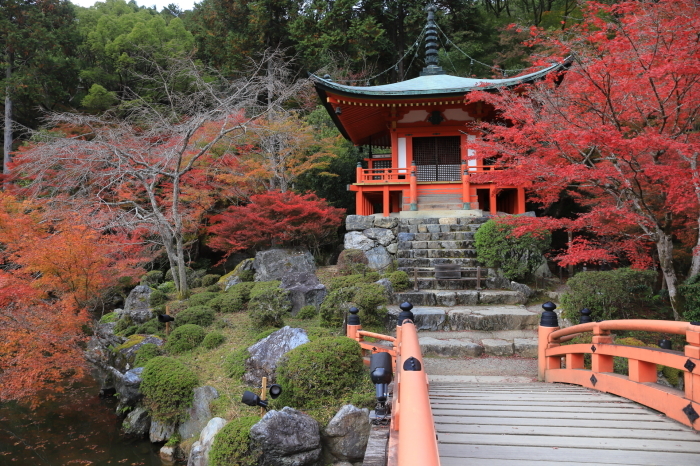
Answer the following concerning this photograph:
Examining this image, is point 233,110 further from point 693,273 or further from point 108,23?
point 108,23

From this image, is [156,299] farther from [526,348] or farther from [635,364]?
[635,364]

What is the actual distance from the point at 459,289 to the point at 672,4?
18.5ft

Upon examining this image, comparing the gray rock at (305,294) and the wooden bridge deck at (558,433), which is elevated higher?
the gray rock at (305,294)

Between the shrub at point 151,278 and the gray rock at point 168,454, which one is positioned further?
the shrub at point 151,278

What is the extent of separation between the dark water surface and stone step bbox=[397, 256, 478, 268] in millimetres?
5782

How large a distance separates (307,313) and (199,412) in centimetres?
261

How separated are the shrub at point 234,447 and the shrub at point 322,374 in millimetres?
564

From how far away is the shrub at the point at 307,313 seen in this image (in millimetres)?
7730

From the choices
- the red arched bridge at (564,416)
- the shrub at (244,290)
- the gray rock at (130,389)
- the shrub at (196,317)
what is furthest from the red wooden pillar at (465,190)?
the gray rock at (130,389)

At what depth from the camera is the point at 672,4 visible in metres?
5.85

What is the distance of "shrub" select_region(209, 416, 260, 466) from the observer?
172 inches

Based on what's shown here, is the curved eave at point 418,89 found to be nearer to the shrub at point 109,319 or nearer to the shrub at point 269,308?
the shrub at point 269,308

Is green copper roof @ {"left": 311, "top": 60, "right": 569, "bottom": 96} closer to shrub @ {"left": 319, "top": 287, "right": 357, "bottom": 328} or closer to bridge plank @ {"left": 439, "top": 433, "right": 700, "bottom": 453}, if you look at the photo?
shrub @ {"left": 319, "top": 287, "right": 357, "bottom": 328}

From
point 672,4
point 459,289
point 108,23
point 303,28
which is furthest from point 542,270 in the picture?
point 108,23
